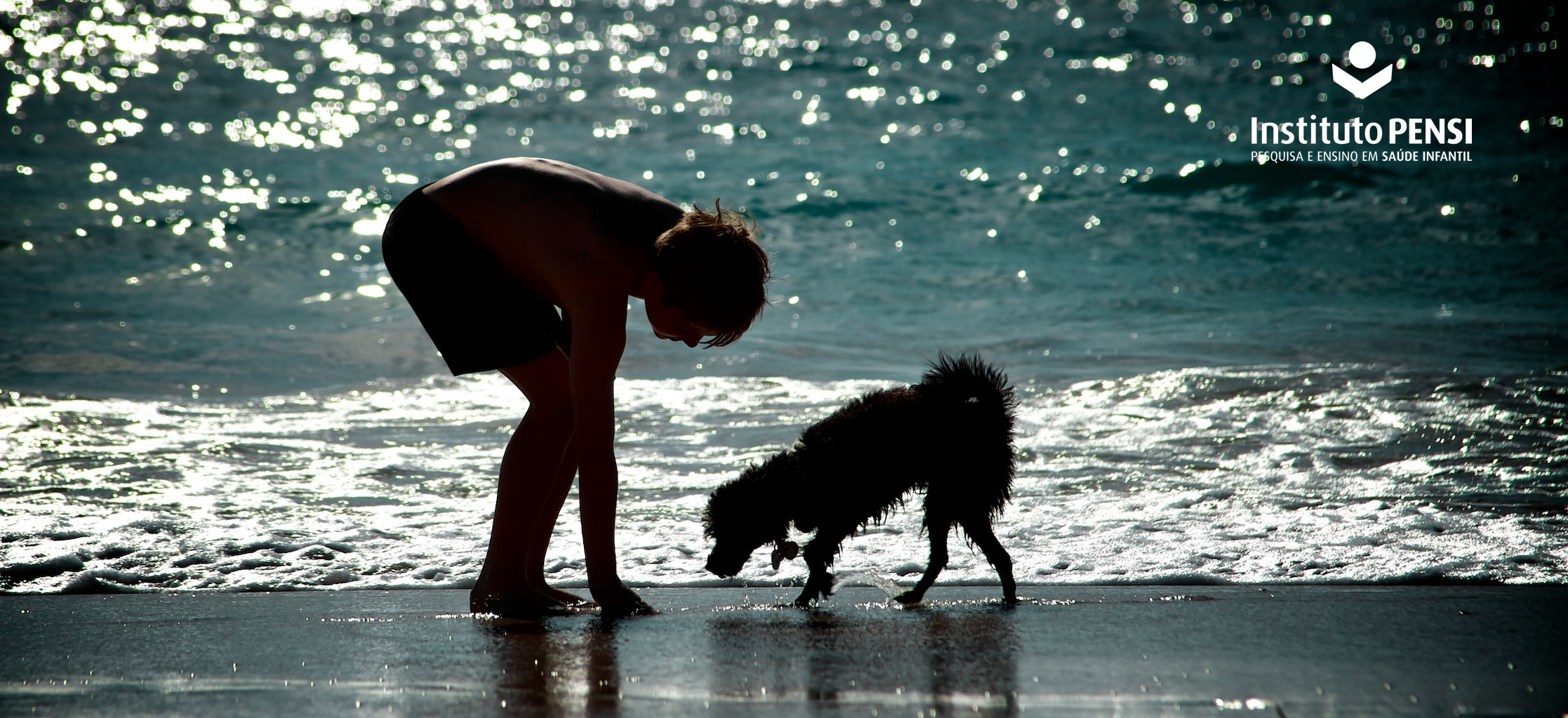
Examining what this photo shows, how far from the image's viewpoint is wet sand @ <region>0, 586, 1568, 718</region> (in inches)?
92.2

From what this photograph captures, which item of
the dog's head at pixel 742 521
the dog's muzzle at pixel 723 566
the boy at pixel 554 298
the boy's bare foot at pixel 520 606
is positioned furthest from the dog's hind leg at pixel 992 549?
the boy's bare foot at pixel 520 606

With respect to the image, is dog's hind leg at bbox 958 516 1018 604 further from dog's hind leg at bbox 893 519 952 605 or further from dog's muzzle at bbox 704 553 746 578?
dog's muzzle at bbox 704 553 746 578

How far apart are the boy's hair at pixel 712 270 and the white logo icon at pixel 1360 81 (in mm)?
23454

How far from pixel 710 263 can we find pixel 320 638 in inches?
56.9

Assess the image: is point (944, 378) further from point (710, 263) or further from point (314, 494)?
point (314, 494)

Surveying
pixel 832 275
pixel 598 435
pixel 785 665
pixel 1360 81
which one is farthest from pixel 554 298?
pixel 1360 81

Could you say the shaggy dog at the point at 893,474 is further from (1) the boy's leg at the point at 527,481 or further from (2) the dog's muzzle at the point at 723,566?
(1) the boy's leg at the point at 527,481

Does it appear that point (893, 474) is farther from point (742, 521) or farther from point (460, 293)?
point (460, 293)

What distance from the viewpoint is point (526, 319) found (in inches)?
138

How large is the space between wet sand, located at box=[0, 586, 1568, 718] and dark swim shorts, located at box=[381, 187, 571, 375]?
796 millimetres

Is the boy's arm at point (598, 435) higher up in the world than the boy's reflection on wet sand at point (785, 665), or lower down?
higher up

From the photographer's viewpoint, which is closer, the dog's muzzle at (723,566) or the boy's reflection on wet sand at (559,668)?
the boy's reflection on wet sand at (559,668)

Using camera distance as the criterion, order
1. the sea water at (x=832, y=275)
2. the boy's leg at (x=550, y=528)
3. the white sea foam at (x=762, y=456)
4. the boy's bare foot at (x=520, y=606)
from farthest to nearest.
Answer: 1. the sea water at (x=832, y=275)
2. the white sea foam at (x=762, y=456)
3. the boy's leg at (x=550, y=528)
4. the boy's bare foot at (x=520, y=606)

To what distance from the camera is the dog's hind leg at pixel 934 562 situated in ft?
11.6
